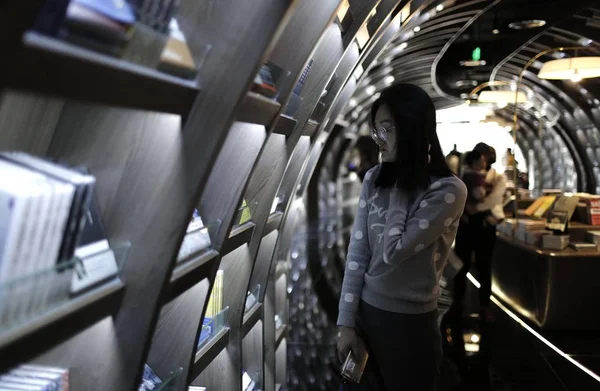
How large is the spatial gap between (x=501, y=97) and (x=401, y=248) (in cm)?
347

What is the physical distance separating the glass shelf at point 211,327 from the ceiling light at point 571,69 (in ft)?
11.6

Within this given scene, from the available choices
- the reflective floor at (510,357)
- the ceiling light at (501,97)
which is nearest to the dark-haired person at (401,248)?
the reflective floor at (510,357)

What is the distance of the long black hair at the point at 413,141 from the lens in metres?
2.38

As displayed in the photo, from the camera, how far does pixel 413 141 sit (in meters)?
2.38

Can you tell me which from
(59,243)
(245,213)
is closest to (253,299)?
(245,213)

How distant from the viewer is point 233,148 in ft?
8.01

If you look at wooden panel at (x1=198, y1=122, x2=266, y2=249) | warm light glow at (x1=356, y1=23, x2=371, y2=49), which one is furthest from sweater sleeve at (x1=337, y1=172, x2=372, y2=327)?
warm light glow at (x1=356, y1=23, x2=371, y2=49)

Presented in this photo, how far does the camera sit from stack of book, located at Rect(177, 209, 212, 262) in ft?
6.77

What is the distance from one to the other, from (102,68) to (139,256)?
1.94 ft

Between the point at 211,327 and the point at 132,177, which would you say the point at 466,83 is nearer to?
the point at 211,327

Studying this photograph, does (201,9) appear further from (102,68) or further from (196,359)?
(196,359)

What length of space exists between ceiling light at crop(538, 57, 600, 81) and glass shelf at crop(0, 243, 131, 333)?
4.37 meters

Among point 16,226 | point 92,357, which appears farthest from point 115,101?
point 92,357

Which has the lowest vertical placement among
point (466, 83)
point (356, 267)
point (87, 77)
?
point (356, 267)
